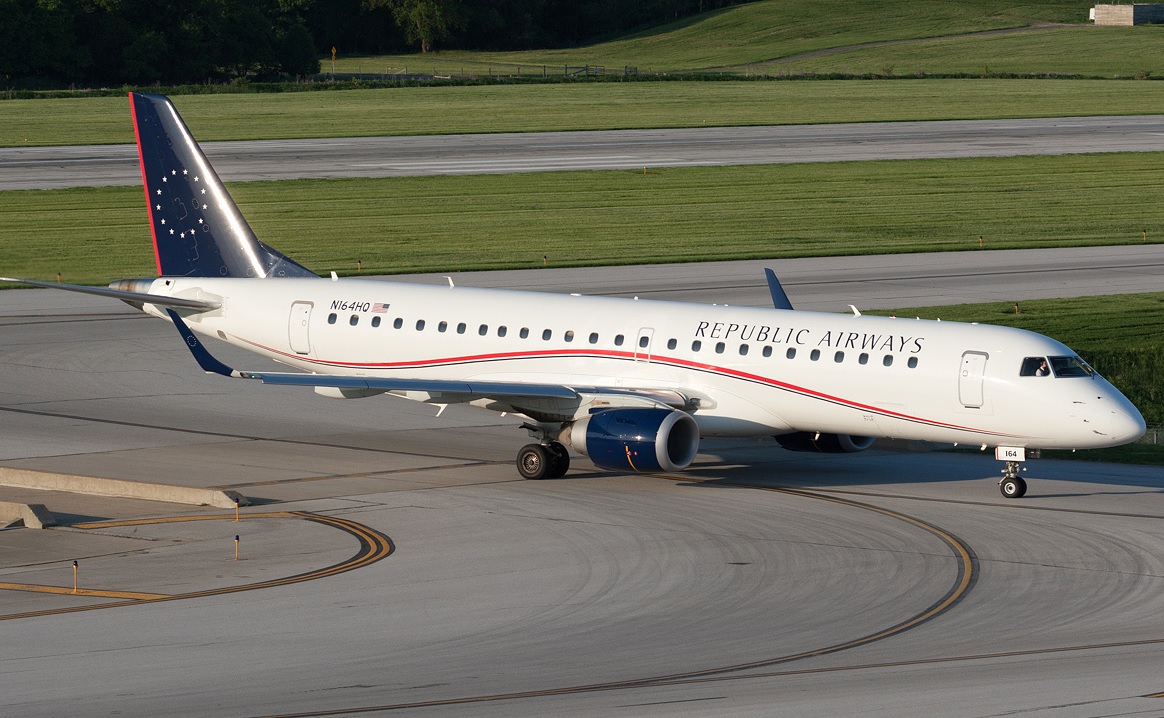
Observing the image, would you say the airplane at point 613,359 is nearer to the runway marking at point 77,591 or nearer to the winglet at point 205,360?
the winglet at point 205,360

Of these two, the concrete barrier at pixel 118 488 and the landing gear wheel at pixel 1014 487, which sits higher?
the concrete barrier at pixel 118 488

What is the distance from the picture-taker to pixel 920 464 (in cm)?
3866

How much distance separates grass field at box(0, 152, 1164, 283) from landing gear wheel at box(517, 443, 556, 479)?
32.1m

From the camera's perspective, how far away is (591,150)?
106m

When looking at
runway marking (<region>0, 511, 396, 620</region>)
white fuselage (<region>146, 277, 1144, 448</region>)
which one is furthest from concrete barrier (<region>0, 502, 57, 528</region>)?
white fuselage (<region>146, 277, 1144, 448</region>)

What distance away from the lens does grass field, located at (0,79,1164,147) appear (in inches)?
4707

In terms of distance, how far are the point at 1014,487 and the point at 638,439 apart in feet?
26.5

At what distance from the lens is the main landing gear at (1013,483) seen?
112 ft

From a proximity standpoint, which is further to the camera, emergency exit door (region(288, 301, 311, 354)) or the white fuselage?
emergency exit door (region(288, 301, 311, 354))

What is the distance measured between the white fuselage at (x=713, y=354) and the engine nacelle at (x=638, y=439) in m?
1.70

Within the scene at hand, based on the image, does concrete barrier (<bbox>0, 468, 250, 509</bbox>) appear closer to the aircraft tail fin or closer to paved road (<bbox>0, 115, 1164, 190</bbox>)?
the aircraft tail fin

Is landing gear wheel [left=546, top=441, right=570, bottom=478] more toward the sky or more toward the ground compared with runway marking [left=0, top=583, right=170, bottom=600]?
more toward the ground

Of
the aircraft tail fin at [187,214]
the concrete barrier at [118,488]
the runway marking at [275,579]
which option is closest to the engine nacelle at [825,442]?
the runway marking at [275,579]

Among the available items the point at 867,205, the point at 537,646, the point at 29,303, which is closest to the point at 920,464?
the point at 537,646
